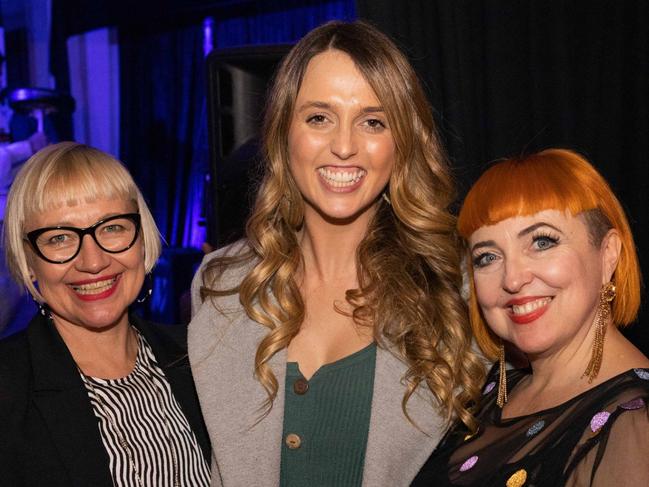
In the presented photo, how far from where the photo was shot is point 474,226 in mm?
1969

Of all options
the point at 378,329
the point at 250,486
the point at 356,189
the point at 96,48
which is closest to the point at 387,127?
the point at 356,189

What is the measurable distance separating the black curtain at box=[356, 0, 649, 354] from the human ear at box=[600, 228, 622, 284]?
1089 millimetres

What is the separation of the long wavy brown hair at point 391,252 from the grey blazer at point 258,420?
4 centimetres

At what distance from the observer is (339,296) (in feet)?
7.64

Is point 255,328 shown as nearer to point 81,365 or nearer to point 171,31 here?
point 81,365

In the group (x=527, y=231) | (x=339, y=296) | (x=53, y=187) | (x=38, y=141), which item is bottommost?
(x=339, y=296)

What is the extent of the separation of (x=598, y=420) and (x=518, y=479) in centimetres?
23

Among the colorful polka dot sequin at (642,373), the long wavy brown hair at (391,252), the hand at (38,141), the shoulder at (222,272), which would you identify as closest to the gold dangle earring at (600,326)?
the colorful polka dot sequin at (642,373)

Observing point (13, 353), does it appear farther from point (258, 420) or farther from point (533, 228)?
point (533, 228)

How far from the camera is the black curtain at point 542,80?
2934 millimetres

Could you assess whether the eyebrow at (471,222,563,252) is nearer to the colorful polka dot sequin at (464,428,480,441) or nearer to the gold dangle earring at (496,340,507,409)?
the gold dangle earring at (496,340,507,409)

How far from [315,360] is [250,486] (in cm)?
37

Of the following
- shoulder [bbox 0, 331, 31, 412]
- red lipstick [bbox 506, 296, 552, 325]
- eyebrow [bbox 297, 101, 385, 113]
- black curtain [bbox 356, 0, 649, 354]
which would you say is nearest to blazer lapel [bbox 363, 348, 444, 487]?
red lipstick [bbox 506, 296, 552, 325]

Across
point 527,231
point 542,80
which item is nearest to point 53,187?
point 527,231
